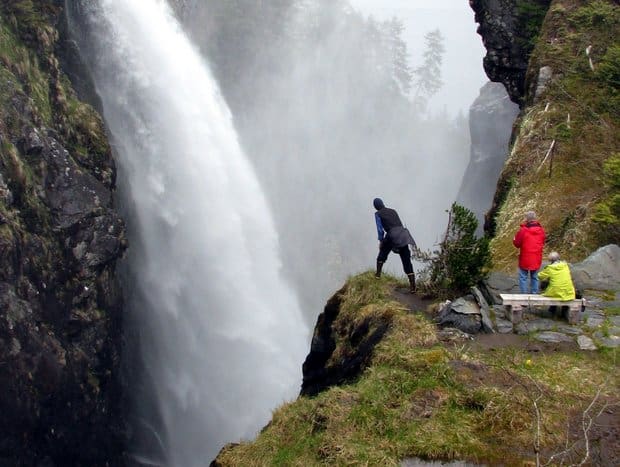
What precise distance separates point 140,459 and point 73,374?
5.06 m

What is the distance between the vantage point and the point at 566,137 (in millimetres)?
14289

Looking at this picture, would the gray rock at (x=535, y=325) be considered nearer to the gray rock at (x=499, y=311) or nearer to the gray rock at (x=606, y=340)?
the gray rock at (x=499, y=311)

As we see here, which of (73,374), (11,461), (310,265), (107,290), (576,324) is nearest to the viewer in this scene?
(576,324)

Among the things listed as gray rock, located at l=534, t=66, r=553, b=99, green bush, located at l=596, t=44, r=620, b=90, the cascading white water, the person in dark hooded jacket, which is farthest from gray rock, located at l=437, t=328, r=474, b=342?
the cascading white water

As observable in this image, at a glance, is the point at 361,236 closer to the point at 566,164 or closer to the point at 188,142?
the point at 188,142

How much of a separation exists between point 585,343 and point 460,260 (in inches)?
79.6

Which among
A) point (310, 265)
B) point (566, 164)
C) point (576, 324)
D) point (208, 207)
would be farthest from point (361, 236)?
point (576, 324)

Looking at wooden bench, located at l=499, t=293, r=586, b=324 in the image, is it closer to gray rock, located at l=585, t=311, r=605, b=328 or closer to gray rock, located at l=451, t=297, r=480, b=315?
gray rock, located at l=585, t=311, r=605, b=328

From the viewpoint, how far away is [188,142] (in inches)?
1078

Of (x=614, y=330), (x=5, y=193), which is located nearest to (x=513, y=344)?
(x=614, y=330)

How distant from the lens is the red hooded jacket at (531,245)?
876 cm

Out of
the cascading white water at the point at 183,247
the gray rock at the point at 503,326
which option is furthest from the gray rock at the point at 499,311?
the cascading white water at the point at 183,247

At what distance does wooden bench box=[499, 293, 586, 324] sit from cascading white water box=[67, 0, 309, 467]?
1704cm

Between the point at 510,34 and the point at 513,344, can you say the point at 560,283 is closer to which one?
the point at 513,344
